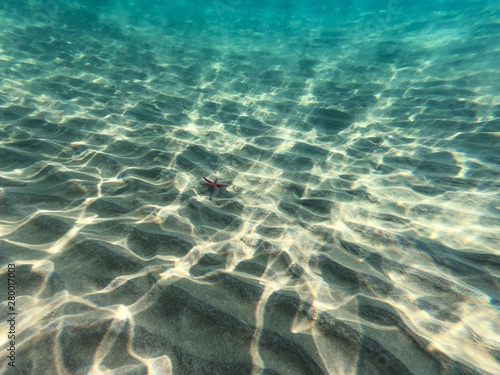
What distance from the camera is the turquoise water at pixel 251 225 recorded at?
1.64 meters

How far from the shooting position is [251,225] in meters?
2.96

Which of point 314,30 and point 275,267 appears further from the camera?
point 314,30

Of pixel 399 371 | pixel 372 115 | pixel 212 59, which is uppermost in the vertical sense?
pixel 212 59

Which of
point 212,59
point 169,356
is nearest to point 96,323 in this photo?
point 169,356

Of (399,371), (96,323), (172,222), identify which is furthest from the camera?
(172,222)

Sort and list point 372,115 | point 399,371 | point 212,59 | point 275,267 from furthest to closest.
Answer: point 212,59
point 372,115
point 275,267
point 399,371

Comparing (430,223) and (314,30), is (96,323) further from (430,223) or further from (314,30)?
(314,30)

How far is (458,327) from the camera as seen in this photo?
184 centimetres

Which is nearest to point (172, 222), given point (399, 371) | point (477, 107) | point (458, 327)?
point (399, 371)

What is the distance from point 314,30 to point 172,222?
18.9 m

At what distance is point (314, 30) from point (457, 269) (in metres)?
18.9

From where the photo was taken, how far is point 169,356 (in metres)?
1.57

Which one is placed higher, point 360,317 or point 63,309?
point 360,317

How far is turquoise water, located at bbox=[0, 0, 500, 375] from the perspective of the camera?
5.39 ft
